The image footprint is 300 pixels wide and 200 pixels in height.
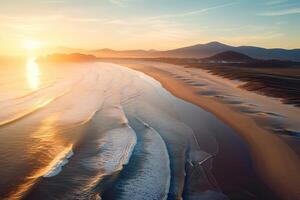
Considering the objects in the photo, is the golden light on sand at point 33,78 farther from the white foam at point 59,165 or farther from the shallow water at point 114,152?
the white foam at point 59,165

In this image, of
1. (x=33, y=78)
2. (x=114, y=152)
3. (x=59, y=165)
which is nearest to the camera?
(x=59, y=165)

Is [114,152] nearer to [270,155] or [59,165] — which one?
[59,165]

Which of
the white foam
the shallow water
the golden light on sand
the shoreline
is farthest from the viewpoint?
the golden light on sand

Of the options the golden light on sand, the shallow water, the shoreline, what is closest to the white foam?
the shallow water

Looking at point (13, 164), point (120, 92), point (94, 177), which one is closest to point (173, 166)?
point (94, 177)

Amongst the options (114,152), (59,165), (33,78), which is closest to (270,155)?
(114,152)

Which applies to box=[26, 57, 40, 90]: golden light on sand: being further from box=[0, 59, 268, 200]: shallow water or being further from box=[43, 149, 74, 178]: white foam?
box=[43, 149, 74, 178]: white foam

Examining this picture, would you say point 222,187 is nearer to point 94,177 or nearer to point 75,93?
point 94,177

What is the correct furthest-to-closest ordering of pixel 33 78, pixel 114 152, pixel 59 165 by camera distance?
pixel 33 78 → pixel 114 152 → pixel 59 165

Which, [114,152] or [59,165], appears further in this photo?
[114,152]
